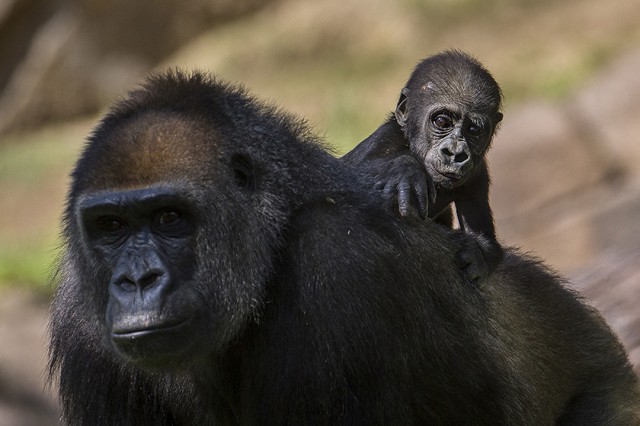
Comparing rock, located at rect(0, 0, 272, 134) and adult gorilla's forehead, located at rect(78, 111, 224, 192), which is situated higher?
rock, located at rect(0, 0, 272, 134)

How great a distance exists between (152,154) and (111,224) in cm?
35

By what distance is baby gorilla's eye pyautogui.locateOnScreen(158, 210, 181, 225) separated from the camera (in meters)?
4.53

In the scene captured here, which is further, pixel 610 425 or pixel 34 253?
pixel 34 253

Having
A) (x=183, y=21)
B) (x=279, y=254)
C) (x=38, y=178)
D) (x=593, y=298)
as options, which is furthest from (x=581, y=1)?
(x=279, y=254)

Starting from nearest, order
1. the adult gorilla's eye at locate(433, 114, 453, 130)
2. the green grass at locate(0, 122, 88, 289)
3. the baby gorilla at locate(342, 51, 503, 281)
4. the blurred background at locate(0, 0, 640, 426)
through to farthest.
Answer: the baby gorilla at locate(342, 51, 503, 281)
the adult gorilla's eye at locate(433, 114, 453, 130)
the blurred background at locate(0, 0, 640, 426)
the green grass at locate(0, 122, 88, 289)

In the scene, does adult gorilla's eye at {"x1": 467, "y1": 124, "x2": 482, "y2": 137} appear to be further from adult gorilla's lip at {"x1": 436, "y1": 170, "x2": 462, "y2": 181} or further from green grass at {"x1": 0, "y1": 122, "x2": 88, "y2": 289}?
green grass at {"x1": 0, "y1": 122, "x2": 88, "y2": 289}

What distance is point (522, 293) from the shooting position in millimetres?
5680

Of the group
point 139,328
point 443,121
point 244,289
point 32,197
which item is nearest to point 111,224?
point 139,328

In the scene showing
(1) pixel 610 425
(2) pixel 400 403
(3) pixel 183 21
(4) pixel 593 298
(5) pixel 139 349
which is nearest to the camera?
(5) pixel 139 349

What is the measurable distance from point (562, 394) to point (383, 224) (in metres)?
1.59

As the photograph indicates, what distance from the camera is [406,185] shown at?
5.05 metres

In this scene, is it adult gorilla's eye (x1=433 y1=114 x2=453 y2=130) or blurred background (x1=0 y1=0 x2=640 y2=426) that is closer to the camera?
adult gorilla's eye (x1=433 y1=114 x2=453 y2=130)

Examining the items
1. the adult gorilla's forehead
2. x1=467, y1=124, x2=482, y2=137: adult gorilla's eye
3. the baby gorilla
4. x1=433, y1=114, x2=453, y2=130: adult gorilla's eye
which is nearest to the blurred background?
the baby gorilla

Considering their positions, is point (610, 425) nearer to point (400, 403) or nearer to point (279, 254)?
point (400, 403)
